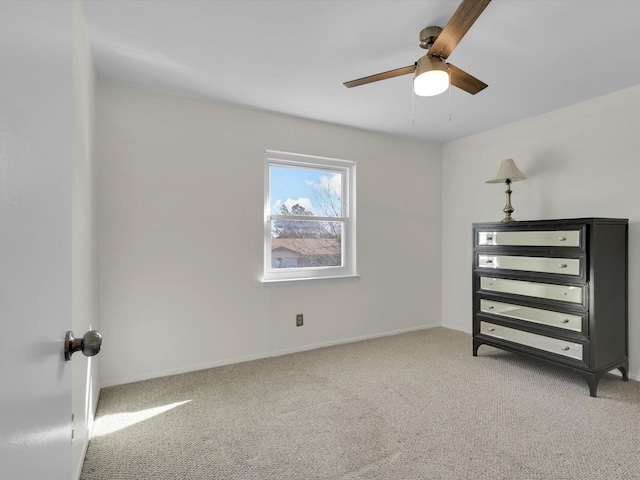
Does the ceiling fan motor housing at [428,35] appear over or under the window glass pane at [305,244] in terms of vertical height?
over

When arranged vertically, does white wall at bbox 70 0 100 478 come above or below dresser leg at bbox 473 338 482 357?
above

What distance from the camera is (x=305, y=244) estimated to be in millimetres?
3654

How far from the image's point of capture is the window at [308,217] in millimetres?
3465

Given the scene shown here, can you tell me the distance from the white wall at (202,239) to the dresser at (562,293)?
4.21ft

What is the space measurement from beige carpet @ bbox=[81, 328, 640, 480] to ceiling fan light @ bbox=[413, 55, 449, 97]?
1.98 m

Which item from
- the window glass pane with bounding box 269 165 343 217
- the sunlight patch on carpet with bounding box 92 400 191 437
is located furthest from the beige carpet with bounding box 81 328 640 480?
the window glass pane with bounding box 269 165 343 217

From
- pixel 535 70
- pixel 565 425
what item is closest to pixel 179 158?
pixel 535 70

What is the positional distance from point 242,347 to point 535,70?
10.6ft

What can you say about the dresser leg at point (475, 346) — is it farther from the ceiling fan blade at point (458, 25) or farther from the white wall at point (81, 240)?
the white wall at point (81, 240)

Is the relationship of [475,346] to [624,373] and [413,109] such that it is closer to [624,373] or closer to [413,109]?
[624,373]

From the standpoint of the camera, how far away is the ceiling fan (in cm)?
152

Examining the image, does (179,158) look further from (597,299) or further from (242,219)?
(597,299)

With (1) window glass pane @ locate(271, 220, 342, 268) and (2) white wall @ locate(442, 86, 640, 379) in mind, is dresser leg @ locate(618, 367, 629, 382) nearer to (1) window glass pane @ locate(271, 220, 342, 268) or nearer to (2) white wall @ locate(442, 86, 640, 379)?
(2) white wall @ locate(442, 86, 640, 379)

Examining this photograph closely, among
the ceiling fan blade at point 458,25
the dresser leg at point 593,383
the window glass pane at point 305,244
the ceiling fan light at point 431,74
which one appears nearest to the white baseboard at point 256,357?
the window glass pane at point 305,244
